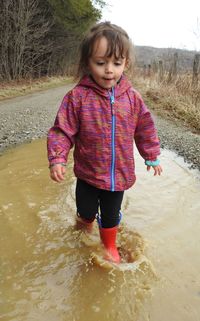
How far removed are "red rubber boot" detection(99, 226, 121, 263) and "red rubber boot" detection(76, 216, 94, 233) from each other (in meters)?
0.24

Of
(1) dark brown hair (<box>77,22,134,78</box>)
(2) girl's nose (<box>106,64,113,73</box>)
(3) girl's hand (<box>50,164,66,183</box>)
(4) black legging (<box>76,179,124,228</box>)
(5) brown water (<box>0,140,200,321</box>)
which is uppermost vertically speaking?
(1) dark brown hair (<box>77,22,134,78</box>)

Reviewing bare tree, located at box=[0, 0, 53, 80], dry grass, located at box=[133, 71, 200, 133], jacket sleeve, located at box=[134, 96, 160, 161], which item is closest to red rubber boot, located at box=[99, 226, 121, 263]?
jacket sleeve, located at box=[134, 96, 160, 161]

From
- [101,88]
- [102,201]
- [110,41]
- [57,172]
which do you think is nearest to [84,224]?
[102,201]

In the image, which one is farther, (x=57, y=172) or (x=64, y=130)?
(x=64, y=130)

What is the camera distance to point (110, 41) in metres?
2.18

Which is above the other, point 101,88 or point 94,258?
point 101,88

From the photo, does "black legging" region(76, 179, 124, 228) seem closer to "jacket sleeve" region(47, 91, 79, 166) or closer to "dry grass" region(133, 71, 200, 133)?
"jacket sleeve" region(47, 91, 79, 166)

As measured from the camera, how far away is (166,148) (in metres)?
5.88

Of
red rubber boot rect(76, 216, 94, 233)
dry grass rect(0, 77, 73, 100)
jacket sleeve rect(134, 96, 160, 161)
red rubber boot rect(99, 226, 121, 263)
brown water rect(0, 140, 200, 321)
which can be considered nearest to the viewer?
brown water rect(0, 140, 200, 321)

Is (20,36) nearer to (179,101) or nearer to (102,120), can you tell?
(179,101)

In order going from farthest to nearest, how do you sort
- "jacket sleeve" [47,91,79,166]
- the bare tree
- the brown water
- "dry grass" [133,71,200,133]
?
the bare tree
"dry grass" [133,71,200,133]
"jacket sleeve" [47,91,79,166]
the brown water

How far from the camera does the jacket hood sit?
2.30 metres

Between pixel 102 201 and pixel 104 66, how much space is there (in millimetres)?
892

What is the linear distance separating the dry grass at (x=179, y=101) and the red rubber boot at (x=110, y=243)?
5.00m
